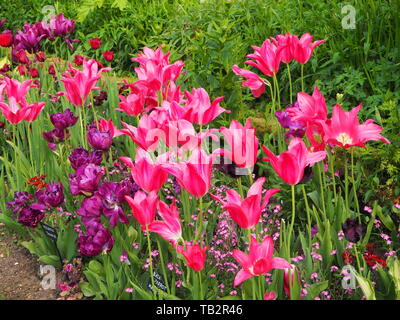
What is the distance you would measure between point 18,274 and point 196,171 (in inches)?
51.5

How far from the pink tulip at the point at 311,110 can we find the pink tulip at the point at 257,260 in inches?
21.7

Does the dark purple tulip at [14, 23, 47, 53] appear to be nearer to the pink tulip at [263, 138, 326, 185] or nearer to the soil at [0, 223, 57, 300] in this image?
the soil at [0, 223, 57, 300]

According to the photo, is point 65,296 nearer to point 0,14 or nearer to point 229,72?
point 229,72

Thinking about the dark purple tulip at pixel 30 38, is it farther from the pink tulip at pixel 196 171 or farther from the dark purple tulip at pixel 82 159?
the pink tulip at pixel 196 171

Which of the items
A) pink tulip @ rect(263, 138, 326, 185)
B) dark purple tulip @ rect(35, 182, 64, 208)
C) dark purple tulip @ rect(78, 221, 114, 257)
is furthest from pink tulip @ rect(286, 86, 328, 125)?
dark purple tulip @ rect(35, 182, 64, 208)

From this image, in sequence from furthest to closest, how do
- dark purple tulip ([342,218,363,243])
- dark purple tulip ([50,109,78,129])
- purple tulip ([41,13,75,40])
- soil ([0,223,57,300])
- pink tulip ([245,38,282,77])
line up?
purple tulip ([41,13,75,40]) → dark purple tulip ([50,109,78,129]) → pink tulip ([245,38,282,77]) → soil ([0,223,57,300]) → dark purple tulip ([342,218,363,243])

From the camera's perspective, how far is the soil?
2.41 m

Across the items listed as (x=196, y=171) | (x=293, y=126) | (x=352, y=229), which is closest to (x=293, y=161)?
(x=196, y=171)

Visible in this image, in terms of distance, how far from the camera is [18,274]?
2.58m

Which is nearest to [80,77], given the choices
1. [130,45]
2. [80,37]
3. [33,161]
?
[33,161]

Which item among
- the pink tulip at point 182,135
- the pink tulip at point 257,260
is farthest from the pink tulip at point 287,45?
the pink tulip at point 257,260

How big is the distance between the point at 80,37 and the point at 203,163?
14.1 ft

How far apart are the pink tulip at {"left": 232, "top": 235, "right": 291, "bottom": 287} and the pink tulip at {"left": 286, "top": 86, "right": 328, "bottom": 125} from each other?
21.7 inches

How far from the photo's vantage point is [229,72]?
3357 millimetres
